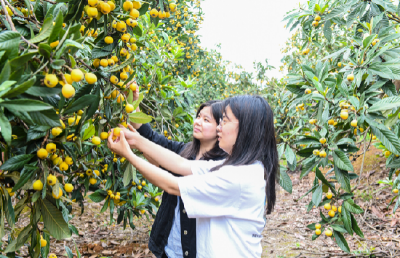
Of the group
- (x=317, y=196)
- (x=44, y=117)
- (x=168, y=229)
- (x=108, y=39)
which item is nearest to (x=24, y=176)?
(x=44, y=117)

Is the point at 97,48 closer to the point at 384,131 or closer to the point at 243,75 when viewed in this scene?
the point at 384,131

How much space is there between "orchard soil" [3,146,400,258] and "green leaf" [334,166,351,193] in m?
1.23

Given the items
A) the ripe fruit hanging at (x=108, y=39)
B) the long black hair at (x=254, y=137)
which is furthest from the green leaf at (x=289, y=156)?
the ripe fruit hanging at (x=108, y=39)

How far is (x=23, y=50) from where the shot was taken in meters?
1.00

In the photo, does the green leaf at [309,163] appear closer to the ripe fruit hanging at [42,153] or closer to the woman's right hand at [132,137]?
the woman's right hand at [132,137]

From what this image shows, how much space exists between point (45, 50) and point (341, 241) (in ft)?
7.32

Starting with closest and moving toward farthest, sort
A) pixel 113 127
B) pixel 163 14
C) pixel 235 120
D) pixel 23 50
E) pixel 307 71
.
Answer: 1. pixel 23 50
2. pixel 113 127
3. pixel 235 120
4. pixel 163 14
5. pixel 307 71

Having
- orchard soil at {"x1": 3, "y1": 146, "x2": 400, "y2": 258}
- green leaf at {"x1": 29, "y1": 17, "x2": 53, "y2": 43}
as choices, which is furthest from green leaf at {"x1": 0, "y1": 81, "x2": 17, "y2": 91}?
orchard soil at {"x1": 3, "y1": 146, "x2": 400, "y2": 258}

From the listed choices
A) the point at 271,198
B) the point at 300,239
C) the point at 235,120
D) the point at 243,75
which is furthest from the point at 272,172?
the point at 243,75

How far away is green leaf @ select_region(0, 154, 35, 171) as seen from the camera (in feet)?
3.53

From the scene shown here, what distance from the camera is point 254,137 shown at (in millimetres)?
1542

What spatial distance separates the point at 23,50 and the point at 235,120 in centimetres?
94

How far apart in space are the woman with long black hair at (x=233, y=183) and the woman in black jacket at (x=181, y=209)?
30 centimetres

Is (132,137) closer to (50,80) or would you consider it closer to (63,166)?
(63,166)
